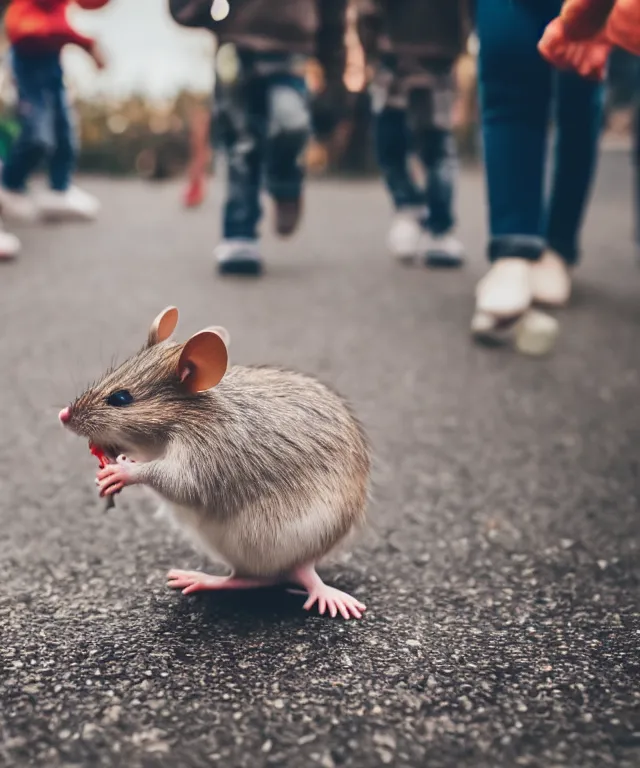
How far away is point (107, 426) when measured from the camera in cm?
137

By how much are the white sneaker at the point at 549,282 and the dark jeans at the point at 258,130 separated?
1.16 meters

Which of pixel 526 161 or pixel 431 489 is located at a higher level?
pixel 526 161

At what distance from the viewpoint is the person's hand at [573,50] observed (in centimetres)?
181

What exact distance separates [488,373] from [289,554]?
1.65 m


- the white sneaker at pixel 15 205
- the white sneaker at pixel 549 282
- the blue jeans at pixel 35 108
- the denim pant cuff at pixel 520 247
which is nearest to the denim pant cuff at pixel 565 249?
the white sneaker at pixel 549 282

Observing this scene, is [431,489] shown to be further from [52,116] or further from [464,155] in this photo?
[464,155]

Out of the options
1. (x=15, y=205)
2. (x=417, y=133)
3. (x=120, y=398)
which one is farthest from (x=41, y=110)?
(x=120, y=398)

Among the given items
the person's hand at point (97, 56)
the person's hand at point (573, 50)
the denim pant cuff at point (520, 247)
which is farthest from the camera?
the person's hand at point (97, 56)

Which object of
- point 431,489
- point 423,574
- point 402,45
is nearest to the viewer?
point 423,574

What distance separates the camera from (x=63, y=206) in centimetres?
546

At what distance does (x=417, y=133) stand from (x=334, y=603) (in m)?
3.19

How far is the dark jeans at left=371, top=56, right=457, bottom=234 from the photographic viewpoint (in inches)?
162

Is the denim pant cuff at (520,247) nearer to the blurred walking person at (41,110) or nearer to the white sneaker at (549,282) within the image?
the white sneaker at (549,282)

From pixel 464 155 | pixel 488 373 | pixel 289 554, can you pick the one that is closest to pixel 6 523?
pixel 289 554
